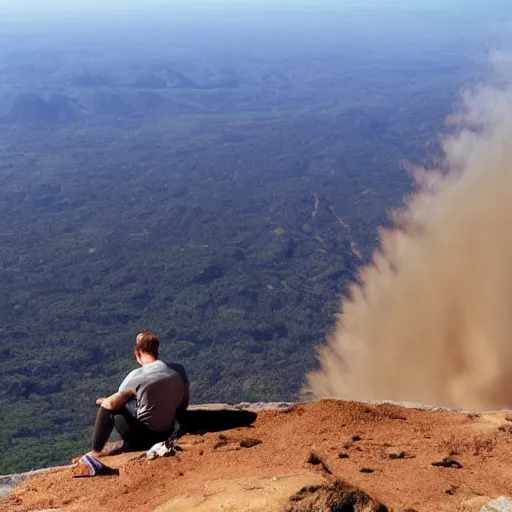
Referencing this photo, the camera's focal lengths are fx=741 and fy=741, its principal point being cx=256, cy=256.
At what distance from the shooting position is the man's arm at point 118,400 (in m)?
10.2

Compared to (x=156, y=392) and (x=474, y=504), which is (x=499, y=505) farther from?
(x=156, y=392)

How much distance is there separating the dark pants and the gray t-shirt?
0.10m

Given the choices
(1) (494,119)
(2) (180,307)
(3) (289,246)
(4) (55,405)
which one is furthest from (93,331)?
(1) (494,119)

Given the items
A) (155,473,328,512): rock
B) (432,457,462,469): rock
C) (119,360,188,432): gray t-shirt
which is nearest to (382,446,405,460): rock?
(432,457,462,469): rock

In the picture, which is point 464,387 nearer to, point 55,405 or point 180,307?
point 55,405

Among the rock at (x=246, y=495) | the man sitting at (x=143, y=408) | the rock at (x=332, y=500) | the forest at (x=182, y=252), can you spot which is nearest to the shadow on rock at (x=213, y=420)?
the man sitting at (x=143, y=408)

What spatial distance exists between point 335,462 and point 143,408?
278cm

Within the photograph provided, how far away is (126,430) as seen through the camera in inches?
409

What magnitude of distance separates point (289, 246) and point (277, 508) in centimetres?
10714

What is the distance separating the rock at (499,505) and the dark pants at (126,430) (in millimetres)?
4688

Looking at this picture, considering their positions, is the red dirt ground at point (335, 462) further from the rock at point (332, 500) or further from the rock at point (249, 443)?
the rock at point (332, 500)

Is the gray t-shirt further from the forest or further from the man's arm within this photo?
the forest

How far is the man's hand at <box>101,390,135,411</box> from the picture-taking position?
10.2 metres

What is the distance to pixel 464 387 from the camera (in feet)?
68.5
